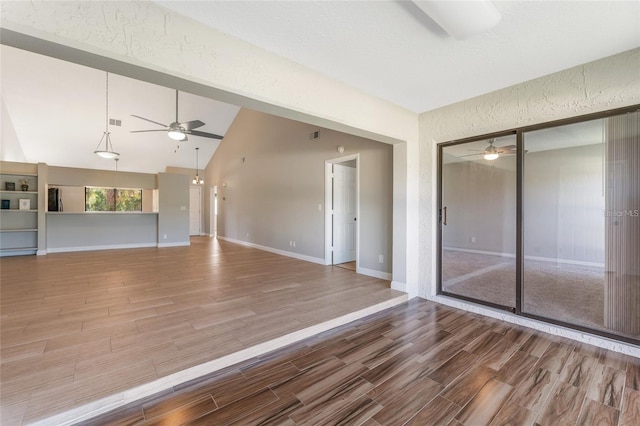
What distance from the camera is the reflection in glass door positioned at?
3.49 m

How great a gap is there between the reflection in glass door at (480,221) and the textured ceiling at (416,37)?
3.26 ft

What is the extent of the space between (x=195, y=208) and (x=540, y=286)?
12019 mm

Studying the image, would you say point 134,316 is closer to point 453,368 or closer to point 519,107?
point 453,368

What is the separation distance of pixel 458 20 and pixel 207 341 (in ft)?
10.3

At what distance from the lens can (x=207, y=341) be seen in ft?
7.42

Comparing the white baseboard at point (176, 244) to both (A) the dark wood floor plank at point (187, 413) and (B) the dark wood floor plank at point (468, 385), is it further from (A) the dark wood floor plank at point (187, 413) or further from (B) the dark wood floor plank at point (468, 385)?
(B) the dark wood floor plank at point (468, 385)

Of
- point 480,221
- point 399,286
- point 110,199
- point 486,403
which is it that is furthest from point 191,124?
point 110,199

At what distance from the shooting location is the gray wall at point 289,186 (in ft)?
14.7

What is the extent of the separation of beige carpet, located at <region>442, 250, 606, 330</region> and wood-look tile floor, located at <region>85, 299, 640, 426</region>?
0.49 m

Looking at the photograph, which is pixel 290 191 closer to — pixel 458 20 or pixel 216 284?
pixel 216 284

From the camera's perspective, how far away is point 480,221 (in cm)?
487

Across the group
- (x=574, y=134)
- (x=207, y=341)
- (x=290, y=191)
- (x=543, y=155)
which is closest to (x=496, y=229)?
(x=543, y=155)

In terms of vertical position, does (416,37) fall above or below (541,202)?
above

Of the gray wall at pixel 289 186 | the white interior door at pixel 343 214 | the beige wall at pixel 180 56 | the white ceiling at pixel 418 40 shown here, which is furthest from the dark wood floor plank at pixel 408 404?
the white interior door at pixel 343 214
